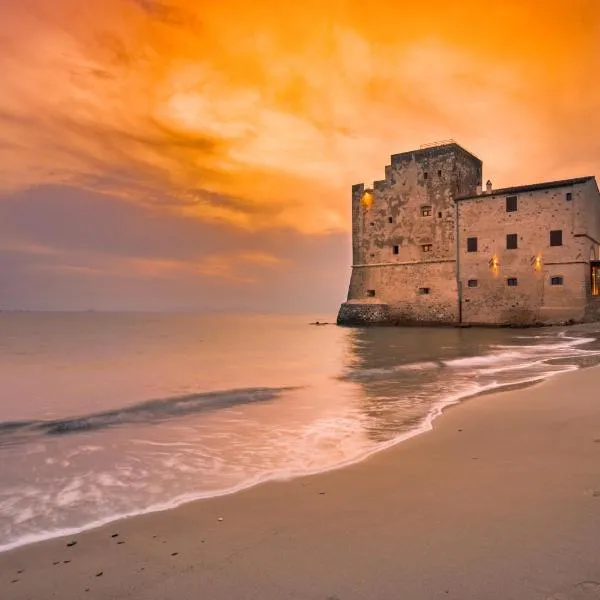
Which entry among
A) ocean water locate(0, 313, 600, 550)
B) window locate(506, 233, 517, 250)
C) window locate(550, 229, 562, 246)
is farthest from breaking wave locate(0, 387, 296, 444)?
window locate(506, 233, 517, 250)

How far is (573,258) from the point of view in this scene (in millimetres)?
32062

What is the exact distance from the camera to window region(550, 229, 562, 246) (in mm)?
32719

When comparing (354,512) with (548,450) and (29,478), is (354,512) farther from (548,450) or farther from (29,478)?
(29,478)

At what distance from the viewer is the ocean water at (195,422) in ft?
14.2

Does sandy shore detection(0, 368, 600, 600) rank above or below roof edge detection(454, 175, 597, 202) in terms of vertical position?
below

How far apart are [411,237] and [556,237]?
38.5 ft

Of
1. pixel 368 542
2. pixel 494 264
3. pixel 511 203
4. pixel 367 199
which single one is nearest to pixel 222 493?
pixel 368 542

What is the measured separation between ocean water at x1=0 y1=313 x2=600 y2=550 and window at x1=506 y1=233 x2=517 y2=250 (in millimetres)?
19244

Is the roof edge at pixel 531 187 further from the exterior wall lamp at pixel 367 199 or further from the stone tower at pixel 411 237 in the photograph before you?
the exterior wall lamp at pixel 367 199

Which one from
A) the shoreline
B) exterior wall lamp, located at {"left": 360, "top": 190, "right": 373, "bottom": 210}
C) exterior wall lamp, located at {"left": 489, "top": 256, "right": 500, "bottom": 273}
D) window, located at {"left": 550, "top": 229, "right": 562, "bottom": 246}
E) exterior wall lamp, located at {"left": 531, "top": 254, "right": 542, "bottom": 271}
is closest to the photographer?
the shoreline

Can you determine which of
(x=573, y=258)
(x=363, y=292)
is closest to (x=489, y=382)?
(x=573, y=258)

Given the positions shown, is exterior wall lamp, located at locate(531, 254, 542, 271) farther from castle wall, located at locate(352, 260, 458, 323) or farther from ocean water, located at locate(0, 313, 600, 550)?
ocean water, located at locate(0, 313, 600, 550)

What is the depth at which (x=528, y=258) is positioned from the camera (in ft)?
113

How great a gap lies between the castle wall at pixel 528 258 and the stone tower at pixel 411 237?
1610 millimetres
